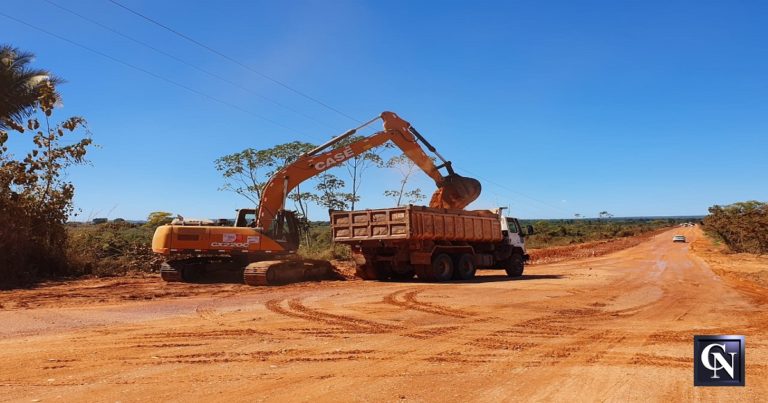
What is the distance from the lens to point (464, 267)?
21.2 metres

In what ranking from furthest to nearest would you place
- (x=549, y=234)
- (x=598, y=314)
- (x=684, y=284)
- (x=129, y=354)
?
1. (x=549, y=234)
2. (x=684, y=284)
3. (x=598, y=314)
4. (x=129, y=354)

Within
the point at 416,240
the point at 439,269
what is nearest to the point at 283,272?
the point at 416,240

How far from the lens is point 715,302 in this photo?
1464 cm

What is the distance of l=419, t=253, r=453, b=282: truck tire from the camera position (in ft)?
64.7

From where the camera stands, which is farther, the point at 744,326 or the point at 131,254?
the point at 131,254

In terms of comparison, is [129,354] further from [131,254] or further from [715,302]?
[131,254]

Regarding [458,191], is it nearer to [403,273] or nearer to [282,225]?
[403,273]

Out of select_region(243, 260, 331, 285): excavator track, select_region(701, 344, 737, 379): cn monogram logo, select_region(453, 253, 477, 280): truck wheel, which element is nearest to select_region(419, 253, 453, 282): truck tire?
select_region(453, 253, 477, 280): truck wheel

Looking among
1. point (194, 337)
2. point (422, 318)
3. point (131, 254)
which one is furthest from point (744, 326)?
point (131, 254)

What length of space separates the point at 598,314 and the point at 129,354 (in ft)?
29.2

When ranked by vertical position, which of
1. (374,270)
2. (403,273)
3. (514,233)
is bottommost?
(403,273)

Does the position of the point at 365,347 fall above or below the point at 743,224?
below

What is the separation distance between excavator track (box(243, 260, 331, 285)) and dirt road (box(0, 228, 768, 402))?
2486mm

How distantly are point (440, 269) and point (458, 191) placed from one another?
3.21 m
